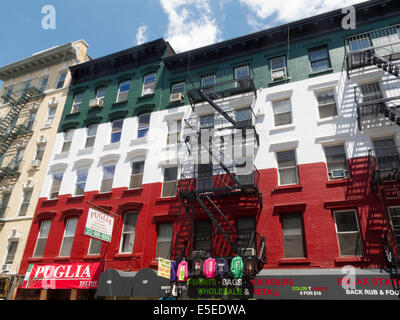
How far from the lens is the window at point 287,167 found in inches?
580

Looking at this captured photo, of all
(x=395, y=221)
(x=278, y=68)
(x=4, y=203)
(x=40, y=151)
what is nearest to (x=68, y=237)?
A: (x=4, y=203)

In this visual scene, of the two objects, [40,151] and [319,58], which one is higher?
[319,58]

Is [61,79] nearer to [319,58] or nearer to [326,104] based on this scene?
[319,58]

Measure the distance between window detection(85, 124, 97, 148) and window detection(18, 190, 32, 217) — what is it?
5188 mm

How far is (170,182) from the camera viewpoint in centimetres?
1709

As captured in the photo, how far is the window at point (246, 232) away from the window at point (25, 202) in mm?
14551

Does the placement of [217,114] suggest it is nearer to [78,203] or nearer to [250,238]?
[250,238]

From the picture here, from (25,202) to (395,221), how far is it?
2145 cm

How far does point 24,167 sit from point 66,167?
3.89m

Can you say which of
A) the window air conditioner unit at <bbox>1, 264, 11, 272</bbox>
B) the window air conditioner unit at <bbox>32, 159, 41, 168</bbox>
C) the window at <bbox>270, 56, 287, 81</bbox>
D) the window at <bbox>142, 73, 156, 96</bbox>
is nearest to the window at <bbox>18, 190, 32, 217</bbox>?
the window air conditioner unit at <bbox>32, 159, 41, 168</bbox>

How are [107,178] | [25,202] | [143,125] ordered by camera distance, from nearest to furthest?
1. [107,178]
2. [143,125]
3. [25,202]

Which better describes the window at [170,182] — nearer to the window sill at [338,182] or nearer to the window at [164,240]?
the window at [164,240]

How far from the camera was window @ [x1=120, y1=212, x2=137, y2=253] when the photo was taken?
16.2 meters

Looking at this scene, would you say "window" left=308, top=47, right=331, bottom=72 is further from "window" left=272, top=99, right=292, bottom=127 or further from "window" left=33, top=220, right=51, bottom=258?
"window" left=33, top=220, right=51, bottom=258
